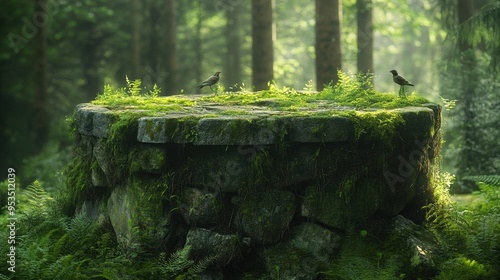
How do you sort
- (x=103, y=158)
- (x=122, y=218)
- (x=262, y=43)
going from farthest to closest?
(x=262, y=43) → (x=103, y=158) → (x=122, y=218)

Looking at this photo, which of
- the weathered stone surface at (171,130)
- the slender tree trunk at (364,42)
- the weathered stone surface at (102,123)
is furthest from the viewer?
the slender tree trunk at (364,42)

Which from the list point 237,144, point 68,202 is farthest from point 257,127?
point 68,202

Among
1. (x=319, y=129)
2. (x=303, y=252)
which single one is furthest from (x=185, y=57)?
(x=303, y=252)

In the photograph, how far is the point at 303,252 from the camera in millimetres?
6039

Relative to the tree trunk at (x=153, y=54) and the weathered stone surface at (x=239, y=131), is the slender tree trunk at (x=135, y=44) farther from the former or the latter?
the weathered stone surface at (x=239, y=131)

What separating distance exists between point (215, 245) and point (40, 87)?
1341 centimetres

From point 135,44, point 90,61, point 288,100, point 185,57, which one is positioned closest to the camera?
point 288,100

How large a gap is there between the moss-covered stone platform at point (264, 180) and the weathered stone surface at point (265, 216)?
1cm

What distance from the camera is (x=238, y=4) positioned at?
2956cm

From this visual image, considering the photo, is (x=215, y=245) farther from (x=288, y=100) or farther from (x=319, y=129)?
(x=288, y=100)

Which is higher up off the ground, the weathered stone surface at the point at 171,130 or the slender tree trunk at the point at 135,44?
the slender tree trunk at the point at 135,44

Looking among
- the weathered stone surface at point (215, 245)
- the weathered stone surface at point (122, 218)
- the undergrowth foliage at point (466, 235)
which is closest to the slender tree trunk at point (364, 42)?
the undergrowth foliage at point (466, 235)

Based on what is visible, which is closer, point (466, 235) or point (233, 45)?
point (466, 235)

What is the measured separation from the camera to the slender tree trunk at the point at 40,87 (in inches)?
683
